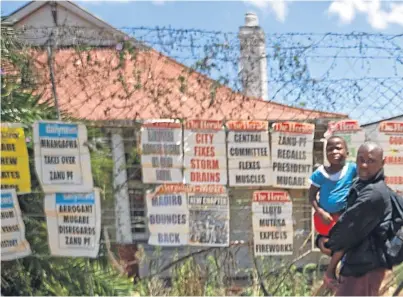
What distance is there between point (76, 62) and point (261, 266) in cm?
241

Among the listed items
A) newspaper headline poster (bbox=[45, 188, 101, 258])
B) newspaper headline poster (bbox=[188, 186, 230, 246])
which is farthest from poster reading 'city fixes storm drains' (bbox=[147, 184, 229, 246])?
newspaper headline poster (bbox=[45, 188, 101, 258])

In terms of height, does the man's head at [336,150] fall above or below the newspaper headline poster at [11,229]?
above

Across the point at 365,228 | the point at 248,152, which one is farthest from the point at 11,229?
the point at 365,228

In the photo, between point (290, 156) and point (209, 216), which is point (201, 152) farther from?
point (290, 156)

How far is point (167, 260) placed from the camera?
566cm

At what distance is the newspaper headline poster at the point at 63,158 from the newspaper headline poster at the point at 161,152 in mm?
468

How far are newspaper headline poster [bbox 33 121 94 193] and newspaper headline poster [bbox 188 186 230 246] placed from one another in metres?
0.86

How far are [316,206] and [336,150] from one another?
465mm

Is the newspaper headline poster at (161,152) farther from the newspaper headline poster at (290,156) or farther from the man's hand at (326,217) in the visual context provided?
the man's hand at (326,217)

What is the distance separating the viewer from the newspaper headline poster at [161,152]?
16.5 ft

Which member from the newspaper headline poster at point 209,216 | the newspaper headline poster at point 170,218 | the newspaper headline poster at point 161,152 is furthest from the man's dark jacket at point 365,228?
the newspaper headline poster at point 161,152

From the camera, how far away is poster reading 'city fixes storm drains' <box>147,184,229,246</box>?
5.04 m

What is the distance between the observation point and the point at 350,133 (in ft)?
16.5

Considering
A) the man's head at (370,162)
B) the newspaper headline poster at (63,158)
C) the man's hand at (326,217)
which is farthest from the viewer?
the newspaper headline poster at (63,158)
